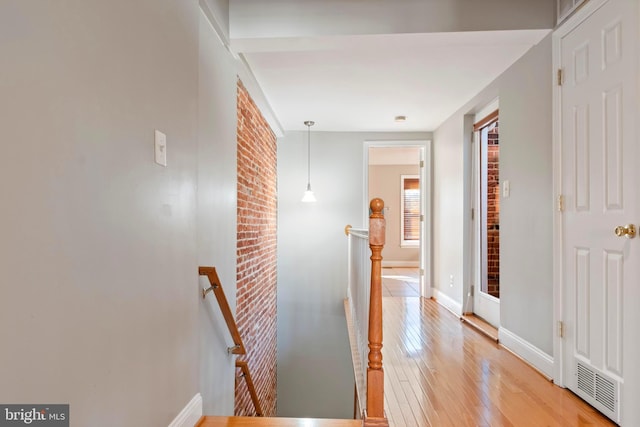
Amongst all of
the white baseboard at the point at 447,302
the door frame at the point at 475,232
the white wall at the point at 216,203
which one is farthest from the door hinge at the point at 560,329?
the white wall at the point at 216,203

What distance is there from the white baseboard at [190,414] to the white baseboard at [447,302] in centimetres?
294

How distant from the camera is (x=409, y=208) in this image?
843cm

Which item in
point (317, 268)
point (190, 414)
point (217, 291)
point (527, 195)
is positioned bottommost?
point (190, 414)

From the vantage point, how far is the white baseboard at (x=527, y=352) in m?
2.27

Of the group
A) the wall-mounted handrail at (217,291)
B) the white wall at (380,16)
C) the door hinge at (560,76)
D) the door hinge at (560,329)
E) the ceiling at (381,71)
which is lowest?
the door hinge at (560,329)

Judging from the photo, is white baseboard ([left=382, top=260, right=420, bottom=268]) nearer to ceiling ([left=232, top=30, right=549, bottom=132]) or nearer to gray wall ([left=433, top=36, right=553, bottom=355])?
ceiling ([left=232, top=30, right=549, bottom=132])

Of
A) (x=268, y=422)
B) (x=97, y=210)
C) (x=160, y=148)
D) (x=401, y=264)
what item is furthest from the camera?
(x=401, y=264)

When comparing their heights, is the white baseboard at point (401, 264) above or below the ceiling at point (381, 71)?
below

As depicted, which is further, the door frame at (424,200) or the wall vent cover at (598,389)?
the door frame at (424,200)

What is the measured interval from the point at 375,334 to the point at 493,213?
2613mm

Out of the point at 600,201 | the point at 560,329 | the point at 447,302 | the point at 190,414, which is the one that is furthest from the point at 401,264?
the point at 190,414

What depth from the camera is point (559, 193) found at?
2.17 m

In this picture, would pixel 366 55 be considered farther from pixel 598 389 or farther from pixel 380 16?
pixel 598 389

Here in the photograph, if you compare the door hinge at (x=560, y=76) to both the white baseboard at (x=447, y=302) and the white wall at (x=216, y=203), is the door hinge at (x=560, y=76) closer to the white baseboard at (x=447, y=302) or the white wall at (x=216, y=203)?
the white wall at (x=216, y=203)
